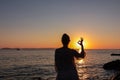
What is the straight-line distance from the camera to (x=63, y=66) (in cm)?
713

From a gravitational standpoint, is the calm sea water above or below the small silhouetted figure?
below

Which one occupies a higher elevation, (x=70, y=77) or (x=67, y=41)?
(x=67, y=41)

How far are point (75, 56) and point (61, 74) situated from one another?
2.11 ft

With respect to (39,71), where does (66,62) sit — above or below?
above

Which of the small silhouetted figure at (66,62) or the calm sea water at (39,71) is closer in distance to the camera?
the small silhouetted figure at (66,62)

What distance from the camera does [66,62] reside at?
711 cm

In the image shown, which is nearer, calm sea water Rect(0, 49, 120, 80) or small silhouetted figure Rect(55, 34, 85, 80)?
small silhouetted figure Rect(55, 34, 85, 80)

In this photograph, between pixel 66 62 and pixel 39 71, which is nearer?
pixel 66 62

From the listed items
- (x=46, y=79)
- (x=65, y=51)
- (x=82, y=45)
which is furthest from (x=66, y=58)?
(x=46, y=79)

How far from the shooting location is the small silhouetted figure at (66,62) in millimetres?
6974

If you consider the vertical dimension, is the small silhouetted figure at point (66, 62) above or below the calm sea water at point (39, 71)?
above

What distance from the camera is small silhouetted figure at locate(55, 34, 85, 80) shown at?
6.97m

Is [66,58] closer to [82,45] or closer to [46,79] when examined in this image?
[82,45]

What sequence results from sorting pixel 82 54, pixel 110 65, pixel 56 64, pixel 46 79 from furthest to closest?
pixel 110 65
pixel 46 79
pixel 56 64
pixel 82 54
